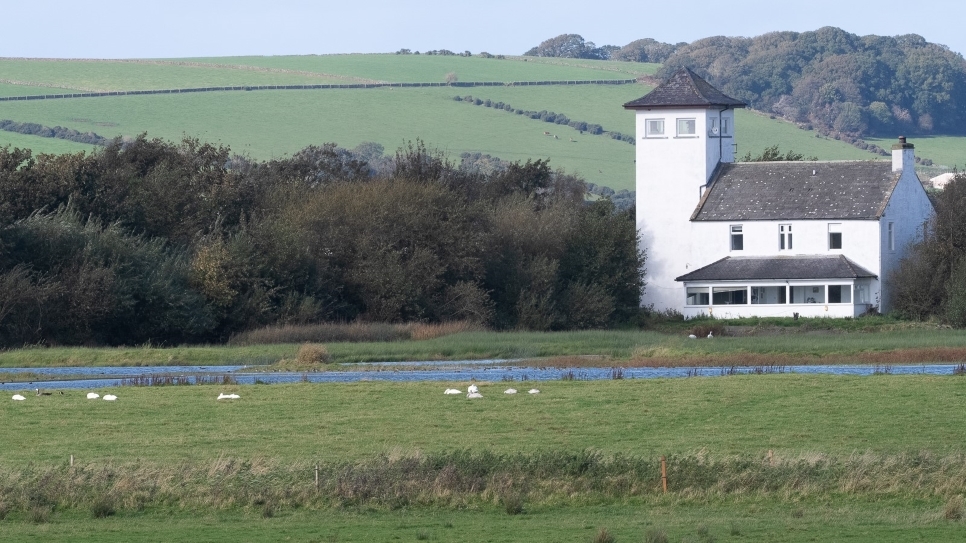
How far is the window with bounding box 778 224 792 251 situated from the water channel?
22741mm

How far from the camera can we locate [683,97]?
7144cm

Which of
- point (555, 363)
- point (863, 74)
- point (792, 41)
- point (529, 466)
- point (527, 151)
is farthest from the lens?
point (792, 41)

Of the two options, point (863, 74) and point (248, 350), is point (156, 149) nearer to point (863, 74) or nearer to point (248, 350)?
point (248, 350)

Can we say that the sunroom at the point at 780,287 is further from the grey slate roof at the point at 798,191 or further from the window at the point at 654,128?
the window at the point at 654,128

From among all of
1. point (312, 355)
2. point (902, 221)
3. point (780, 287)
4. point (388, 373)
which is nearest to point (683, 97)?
point (780, 287)

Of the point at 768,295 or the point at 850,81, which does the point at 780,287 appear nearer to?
the point at 768,295

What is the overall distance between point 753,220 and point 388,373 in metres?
28.2

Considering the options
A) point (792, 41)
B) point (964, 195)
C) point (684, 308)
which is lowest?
point (684, 308)

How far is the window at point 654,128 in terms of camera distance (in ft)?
235

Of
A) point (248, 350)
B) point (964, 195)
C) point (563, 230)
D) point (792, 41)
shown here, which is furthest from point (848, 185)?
point (792, 41)

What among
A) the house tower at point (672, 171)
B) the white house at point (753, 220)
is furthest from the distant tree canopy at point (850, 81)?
the house tower at point (672, 171)

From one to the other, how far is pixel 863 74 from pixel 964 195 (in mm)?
98058

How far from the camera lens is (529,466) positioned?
2345cm

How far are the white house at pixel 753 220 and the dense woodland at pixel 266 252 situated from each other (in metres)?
2.51
